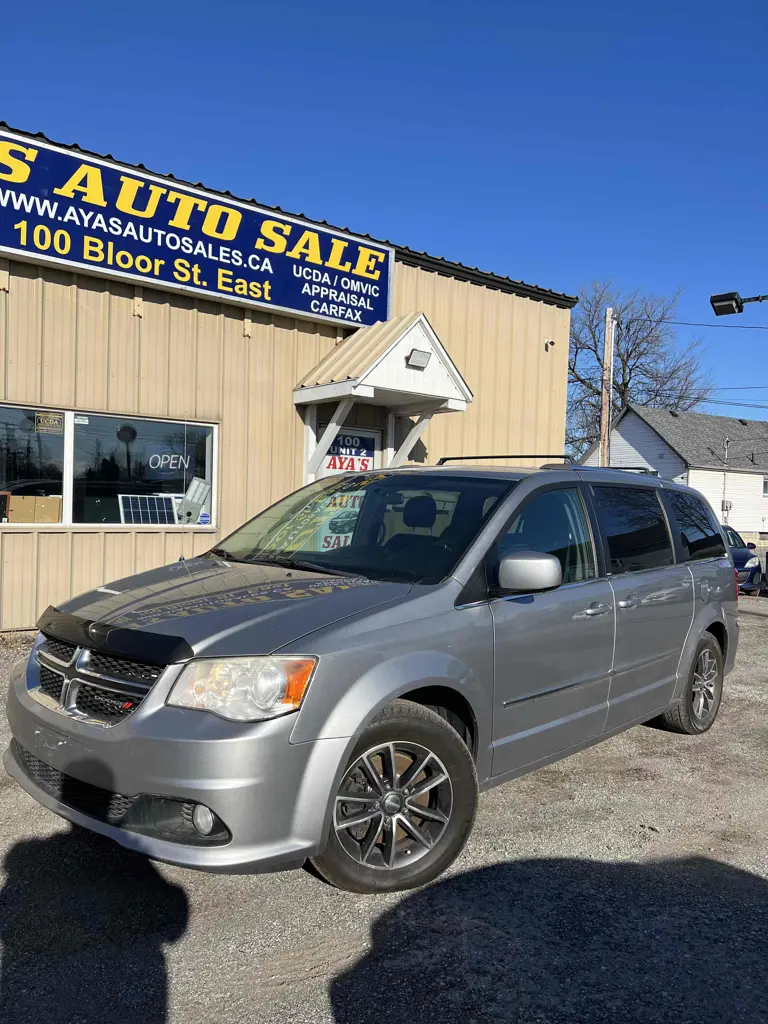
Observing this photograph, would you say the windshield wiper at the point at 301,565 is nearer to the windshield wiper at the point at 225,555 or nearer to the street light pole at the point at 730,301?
the windshield wiper at the point at 225,555

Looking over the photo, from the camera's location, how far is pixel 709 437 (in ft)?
142

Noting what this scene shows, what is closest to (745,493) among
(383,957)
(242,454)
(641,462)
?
(641,462)

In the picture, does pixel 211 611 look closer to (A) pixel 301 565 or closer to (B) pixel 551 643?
(A) pixel 301 565

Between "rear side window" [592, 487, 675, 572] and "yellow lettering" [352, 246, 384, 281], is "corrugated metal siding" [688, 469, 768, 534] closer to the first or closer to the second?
"yellow lettering" [352, 246, 384, 281]

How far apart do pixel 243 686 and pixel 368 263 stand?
27.6 feet

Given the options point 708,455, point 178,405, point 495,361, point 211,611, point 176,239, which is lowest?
point 211,611

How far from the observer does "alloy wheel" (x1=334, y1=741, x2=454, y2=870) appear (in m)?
3.07

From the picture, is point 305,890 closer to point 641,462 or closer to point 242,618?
point 242,618

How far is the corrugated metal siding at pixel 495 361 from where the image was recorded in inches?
443

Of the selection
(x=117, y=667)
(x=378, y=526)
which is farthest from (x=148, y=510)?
(x=117, y=667)

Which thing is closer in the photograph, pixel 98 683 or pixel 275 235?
pixel 98 683

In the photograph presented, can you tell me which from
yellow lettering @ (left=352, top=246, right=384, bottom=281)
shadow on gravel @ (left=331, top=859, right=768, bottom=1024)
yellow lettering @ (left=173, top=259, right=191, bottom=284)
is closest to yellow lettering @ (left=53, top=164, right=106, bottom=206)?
yellow lettering @ (left=173, top=259, right=191, bottom=284)

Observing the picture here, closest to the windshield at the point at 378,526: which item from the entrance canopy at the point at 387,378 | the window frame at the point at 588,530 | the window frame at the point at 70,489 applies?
the window frame at the point at 588,530

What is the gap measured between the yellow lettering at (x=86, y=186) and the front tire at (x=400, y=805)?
6.99 metres
